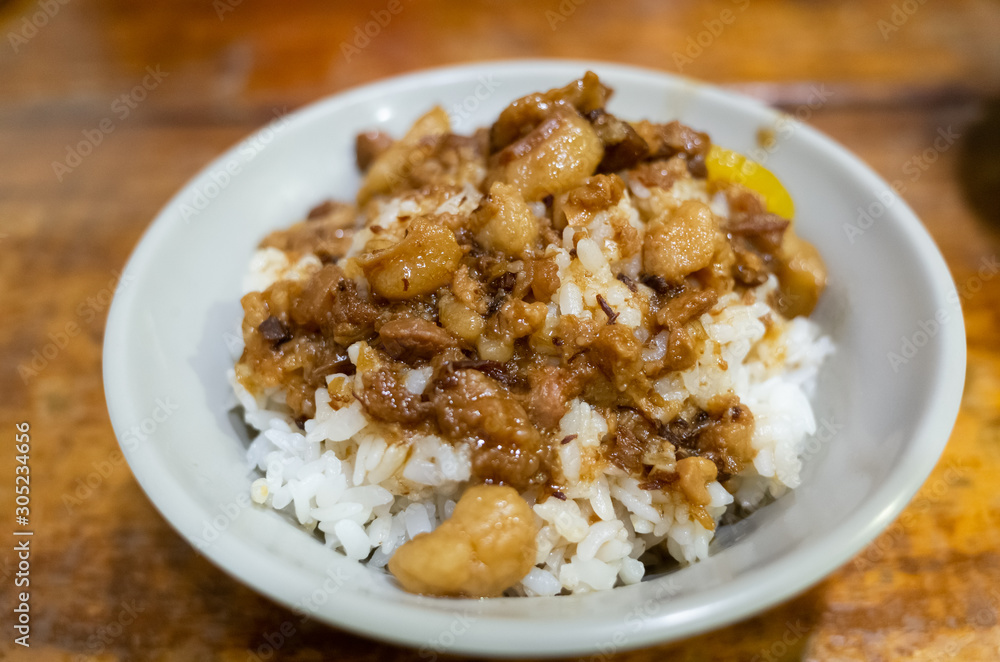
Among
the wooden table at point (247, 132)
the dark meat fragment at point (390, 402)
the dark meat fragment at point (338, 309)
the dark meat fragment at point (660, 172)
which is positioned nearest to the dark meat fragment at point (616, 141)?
the dark meat fragment at point (660, 172)

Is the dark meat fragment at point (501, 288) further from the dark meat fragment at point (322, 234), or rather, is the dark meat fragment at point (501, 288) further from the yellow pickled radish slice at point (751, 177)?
the yellow pickled radish slice at point (751, 177)

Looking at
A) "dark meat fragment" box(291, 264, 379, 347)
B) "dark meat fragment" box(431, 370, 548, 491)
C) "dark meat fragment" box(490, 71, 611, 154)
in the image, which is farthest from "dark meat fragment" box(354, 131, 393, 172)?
"dark meat fragment" box(431, 370, 548, 491)

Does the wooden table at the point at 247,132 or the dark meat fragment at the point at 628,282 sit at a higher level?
the dark meat fragment at the point at 628,282

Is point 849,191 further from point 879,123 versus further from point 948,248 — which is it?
point 879,123

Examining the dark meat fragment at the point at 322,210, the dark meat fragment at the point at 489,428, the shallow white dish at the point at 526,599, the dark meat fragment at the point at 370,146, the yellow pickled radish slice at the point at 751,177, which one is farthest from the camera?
the dark meat fragment at the point at 370,146

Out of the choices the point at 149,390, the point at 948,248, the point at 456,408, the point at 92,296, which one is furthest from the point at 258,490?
the point at 948,248

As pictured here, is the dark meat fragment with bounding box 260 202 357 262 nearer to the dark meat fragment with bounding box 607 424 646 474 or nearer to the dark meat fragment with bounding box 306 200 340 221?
the dark meat fragment with bounding box 306 200 340 221

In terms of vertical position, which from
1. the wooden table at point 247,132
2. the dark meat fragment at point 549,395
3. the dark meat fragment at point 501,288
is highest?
the dark meat fragment at point 501,288
